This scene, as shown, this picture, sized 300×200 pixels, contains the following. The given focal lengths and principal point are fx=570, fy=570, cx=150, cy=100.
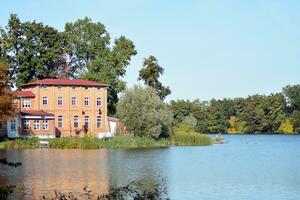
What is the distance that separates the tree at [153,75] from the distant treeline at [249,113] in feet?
129

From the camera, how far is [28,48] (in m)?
70.9

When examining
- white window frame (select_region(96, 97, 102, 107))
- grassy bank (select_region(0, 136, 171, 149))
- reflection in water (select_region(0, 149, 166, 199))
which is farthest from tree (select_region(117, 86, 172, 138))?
reflection in water (select_region(0, 149, 166, 199))

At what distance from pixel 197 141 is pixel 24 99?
20.6 m

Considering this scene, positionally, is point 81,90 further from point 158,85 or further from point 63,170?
point 63,170

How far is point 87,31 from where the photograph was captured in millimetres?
74312

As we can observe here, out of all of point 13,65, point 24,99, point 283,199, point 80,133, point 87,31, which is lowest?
point 283,199

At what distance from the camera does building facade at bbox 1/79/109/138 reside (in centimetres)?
6550

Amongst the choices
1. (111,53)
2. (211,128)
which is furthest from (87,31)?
(211,128)

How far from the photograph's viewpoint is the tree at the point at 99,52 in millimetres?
72250

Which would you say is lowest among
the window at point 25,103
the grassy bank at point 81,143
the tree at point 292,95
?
the grassy bank at point 81,143

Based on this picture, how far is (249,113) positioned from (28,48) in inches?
2770

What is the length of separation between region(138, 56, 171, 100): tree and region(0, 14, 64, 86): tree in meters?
13.5

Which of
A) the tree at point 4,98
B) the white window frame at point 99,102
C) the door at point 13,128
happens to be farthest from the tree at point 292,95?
the tree at point 4,98

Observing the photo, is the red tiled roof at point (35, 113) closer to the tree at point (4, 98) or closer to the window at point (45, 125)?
the window at point (45, 125)
